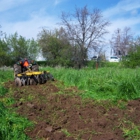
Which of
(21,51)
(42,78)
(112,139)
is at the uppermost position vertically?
(21,51)

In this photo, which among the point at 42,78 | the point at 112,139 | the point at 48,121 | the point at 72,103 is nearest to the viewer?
the point at 112,139

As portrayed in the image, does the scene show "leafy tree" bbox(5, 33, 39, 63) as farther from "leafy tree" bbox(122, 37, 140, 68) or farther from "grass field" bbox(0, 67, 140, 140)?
"grass field" bbox(0, 67, 140, 140)

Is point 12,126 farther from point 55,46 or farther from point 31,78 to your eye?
point 55,46

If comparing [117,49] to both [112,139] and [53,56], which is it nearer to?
[53,56]

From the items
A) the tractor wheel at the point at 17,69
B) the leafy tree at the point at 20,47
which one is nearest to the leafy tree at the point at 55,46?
the leafy tree at the point at 20,47

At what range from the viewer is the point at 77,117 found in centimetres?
402

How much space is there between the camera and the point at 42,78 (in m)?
8.13

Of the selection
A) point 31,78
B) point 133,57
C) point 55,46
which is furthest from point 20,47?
point 31,78

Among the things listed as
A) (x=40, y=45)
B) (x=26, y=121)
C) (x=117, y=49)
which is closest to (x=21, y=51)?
(x=40, y=45)

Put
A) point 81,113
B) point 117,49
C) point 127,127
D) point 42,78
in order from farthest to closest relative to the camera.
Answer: point 117,49 → point 42,78 → point 81,113 → point 127,127

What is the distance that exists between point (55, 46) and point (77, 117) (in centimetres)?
2783

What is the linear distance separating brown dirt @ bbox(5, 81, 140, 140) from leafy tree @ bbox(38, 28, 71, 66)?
77.1 feet

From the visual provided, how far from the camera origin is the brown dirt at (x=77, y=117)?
3379 mm

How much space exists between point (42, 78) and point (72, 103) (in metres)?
3.47
